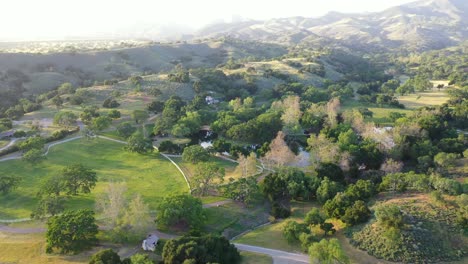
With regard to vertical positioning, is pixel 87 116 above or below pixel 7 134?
above

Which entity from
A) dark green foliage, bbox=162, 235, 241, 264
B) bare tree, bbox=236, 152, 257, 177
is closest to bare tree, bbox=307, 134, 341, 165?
bare tree, bbox=236, 152, 257, 177

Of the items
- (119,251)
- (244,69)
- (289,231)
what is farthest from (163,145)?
(244,69)

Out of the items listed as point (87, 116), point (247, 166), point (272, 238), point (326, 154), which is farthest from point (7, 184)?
point (326, 154)

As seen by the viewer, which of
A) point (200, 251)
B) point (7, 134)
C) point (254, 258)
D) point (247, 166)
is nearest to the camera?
point (200, 251)

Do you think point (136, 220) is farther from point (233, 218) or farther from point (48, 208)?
point (233, 218)

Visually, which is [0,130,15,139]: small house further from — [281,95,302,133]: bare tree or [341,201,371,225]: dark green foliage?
[341,201,371,225]: dark green foliage

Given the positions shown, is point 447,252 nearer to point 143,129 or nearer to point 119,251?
point 119,251
